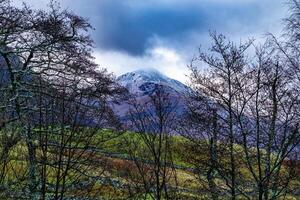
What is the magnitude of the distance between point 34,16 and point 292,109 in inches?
482

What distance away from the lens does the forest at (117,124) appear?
37.3ft

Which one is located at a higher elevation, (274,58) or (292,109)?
(274,58)

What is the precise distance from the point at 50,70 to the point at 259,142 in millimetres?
12956

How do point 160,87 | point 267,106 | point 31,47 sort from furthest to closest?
1. point 31,47
2. point 160,87
3. point 267,106

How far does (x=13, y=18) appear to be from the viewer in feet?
68.0

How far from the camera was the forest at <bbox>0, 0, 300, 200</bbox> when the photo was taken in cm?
1136

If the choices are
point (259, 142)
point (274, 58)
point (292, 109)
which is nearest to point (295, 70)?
point (274, 58)

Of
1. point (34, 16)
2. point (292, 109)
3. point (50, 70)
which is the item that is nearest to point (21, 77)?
point (50, 70)

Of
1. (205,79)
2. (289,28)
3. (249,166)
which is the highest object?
(289,28)

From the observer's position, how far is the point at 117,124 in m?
20.3

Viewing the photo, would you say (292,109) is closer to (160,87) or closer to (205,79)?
(205,79)

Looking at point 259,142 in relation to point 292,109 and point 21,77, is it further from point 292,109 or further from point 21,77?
point 21,77

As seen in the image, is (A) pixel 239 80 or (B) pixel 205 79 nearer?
(A) pixel 239 80

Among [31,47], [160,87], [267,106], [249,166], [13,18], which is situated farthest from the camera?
[31,47]
